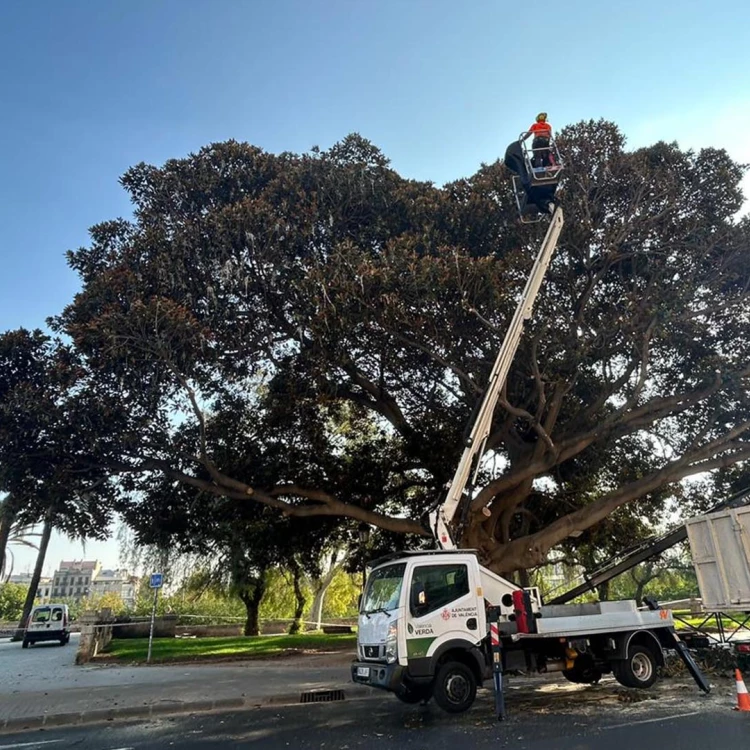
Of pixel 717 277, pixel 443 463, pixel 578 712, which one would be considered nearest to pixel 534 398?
pixel 443 463

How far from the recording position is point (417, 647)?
835 centimetres

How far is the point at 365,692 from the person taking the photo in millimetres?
11094

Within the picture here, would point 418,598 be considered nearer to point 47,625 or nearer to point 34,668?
point 34,668

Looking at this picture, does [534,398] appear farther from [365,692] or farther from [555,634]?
[365,692]

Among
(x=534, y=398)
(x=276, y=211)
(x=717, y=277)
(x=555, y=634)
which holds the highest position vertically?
(x=276, y=211)

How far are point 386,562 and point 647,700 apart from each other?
458 cm

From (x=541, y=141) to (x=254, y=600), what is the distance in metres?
24.5

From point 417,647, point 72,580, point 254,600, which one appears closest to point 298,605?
point 254,600

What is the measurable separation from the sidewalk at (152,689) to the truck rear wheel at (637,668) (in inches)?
184

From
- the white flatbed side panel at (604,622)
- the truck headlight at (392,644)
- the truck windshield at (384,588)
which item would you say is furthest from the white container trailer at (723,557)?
the truck headlight at (392,644)

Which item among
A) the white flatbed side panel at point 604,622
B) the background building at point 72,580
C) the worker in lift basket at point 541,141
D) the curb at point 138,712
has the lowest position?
the curb at point 138,712

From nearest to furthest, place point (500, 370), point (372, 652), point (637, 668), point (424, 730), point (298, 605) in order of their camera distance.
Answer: point (424, 730), point (372, 652), point (637, 668), point (500, 370), point (298, 605)

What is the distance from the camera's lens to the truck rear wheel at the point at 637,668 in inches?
387

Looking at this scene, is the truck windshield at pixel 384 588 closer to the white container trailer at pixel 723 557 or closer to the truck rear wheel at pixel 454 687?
the truck rear wheel at pixel 454 687
